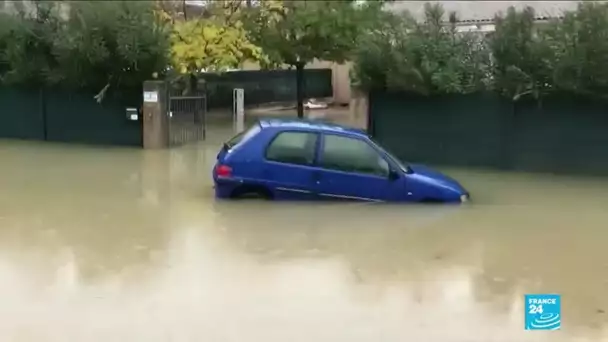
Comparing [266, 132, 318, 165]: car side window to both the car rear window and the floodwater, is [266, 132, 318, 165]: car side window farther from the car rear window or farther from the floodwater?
the floodwater

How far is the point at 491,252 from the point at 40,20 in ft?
45.7

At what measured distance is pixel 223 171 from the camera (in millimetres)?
11438

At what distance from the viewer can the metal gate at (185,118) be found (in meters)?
18.5

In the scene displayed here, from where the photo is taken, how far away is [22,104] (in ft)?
65.3

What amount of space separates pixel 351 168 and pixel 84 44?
9.13 meters

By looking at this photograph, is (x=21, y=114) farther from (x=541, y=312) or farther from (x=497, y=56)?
(x=541, y=312)

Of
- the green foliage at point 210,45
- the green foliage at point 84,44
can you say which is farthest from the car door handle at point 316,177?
the green foliage at point 210,45

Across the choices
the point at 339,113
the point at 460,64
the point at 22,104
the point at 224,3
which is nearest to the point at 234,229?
the point at 460,64

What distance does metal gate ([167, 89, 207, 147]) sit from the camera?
18.5 m

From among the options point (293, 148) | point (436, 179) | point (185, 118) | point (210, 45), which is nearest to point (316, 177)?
point (293, 148)

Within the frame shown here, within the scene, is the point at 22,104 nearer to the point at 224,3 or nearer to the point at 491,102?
the point at 224,3

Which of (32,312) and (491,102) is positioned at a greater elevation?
(491,102)

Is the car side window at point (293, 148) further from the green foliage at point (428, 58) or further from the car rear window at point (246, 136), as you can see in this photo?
the green foliage at point (428, 58)

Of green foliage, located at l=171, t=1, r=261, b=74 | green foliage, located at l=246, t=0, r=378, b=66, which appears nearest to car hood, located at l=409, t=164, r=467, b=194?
green foliage, located at l=246, t=0, r=378, b=66
